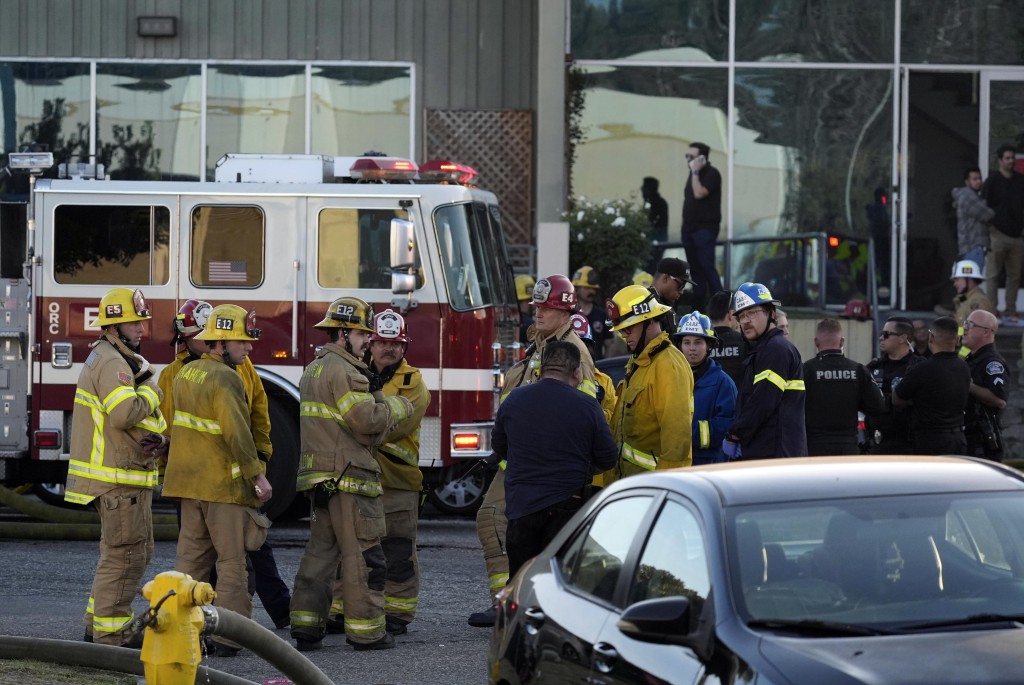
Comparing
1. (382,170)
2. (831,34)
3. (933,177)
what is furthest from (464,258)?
(933,177)

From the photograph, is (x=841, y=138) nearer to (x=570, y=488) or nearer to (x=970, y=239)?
(x=970, y=239)

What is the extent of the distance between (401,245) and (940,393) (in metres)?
3.90

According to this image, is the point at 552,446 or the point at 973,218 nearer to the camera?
the point at 552,446

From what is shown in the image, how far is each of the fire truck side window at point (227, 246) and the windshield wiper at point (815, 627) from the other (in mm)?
8183

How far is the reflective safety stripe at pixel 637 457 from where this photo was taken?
8.19 m

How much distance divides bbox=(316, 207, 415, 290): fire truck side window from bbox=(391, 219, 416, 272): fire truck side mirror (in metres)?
0.36

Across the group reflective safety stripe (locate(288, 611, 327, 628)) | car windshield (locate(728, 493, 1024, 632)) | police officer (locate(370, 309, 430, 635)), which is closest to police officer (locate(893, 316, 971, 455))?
police officer (locate(370, 309, 430, 635))

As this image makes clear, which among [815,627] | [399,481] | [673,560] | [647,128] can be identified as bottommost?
[399,481]

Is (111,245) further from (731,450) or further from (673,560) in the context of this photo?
(673,560)

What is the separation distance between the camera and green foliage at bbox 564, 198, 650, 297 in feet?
56.2

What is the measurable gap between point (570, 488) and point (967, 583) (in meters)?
3.17

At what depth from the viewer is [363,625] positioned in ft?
26.5


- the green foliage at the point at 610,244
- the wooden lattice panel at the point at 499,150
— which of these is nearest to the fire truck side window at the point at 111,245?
the green foliage at the point at 610,244

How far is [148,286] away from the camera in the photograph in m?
11.8
